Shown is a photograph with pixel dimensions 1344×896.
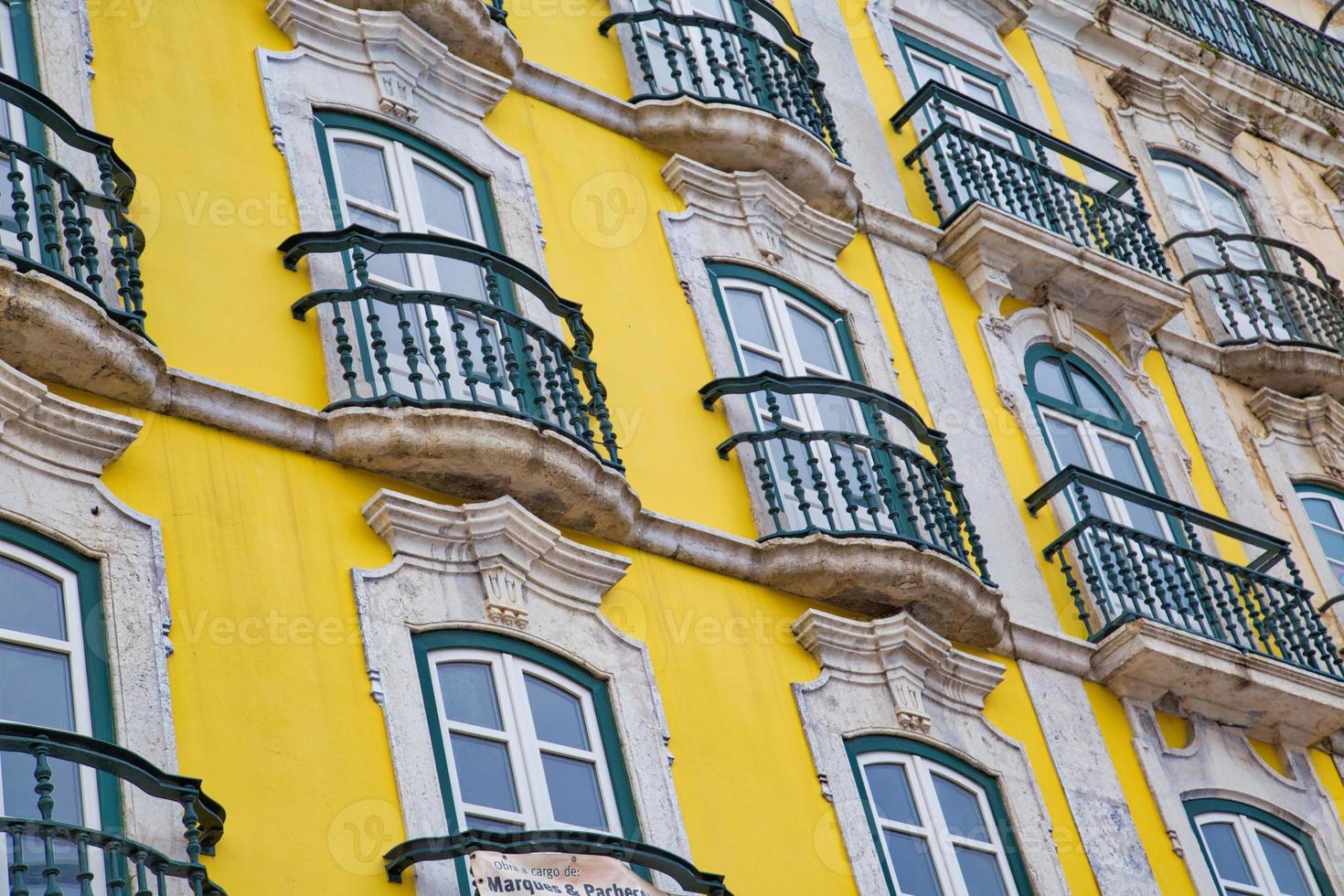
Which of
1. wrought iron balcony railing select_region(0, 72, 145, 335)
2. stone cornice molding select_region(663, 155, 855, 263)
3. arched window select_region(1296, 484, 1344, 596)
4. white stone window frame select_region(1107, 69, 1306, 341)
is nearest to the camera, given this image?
wrought iron balcony railing select_region(0, 72, 145, 335)

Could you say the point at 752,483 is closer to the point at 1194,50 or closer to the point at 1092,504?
the point at 1092,504

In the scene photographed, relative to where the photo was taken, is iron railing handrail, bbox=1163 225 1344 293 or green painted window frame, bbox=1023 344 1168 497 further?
iron railing handrail, bbox=1163 225 1344 293

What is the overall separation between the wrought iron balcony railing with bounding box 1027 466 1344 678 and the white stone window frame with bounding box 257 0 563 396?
13.3 ft

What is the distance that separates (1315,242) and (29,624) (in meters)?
14.7

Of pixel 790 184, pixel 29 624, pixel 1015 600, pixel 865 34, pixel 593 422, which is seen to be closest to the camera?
pixel 29 624

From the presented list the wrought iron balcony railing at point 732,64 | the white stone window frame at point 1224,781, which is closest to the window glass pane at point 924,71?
the wrought iron balcony railing at point 732,64

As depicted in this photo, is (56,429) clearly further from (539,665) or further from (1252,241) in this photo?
(1252,241)

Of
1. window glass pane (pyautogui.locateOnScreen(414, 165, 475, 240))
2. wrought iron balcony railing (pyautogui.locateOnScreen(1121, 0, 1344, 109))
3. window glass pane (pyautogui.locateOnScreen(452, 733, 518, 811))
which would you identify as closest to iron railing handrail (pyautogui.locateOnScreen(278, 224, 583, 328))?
window glass pane (pyautogui.locateOnScreen(414, 165, 475, 240))

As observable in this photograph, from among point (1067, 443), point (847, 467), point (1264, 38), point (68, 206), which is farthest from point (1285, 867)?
point (1264, 38)

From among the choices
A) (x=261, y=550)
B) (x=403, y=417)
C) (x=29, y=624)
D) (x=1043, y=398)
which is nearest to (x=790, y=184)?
(x=1043, y=398)

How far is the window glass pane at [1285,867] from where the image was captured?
1323 centimetres

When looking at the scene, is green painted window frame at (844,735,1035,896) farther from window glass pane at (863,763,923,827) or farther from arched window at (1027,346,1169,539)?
arched window at (1027,346,1169,539)

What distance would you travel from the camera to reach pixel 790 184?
48.5 ft

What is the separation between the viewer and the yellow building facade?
30.9ft
